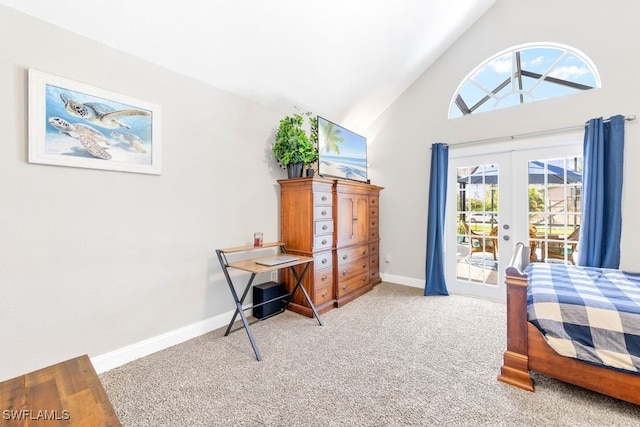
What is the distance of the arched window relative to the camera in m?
3.03

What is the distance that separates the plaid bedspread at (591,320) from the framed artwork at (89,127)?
118 inches


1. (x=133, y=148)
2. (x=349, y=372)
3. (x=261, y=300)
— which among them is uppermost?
(x=133, y=148)

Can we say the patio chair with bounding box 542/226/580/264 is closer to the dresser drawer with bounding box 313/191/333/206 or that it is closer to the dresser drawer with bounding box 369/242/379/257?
the dresser drawer with bounding box 369/242/379/257

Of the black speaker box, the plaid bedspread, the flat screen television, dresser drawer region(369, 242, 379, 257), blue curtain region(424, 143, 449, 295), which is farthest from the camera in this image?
dresser drawer region(369, 242, 379, 257)

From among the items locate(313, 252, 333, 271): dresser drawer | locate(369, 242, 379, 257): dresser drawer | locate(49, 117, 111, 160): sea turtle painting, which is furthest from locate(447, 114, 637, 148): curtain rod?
locate(49, 117, 111, 160): sea turtle painting

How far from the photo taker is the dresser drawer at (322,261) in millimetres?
2961

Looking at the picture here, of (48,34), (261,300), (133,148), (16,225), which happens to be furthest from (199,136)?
(261,300)

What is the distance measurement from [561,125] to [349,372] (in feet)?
11.2

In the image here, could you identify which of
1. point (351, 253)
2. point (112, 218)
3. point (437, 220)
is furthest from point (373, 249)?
point (112, 218)

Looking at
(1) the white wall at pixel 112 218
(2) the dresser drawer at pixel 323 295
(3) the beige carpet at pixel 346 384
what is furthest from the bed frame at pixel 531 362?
(1) the white wall at pixel 112 218

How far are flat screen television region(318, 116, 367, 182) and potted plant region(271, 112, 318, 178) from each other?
185mm

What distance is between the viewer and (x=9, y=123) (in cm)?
161

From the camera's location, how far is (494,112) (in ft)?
11.2

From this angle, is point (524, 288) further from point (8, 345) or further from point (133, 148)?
point (8, 345)
